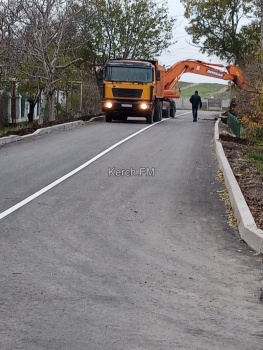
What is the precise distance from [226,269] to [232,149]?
1614 centimetres

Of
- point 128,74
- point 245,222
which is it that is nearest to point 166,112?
point 128,74

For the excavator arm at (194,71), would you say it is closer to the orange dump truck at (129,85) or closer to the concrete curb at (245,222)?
the orange dump truck at (129,85)

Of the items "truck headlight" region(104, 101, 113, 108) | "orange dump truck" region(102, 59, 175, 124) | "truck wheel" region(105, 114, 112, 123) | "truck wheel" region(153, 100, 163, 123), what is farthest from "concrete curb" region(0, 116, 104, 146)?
"truck wheel" region(153, 100, 163, 123)

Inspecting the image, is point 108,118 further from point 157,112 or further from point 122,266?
point 122,266

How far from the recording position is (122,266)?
26.4 feet

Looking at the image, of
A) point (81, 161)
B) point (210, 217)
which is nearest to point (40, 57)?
point (81, 161)

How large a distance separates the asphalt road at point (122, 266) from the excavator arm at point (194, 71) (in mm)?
26185

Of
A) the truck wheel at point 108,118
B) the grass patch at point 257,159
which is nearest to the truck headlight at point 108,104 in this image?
the truck wheel at point 108,118

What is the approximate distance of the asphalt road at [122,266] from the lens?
5871mm

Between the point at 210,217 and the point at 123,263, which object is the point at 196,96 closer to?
the point at 210,217

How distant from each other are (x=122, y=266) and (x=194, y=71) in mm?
37166

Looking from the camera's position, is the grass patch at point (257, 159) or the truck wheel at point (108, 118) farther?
the truck wheel at point (108, 118)

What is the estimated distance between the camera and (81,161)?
18.4 metres

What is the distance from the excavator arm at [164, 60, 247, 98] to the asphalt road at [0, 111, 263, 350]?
26.2 meters
